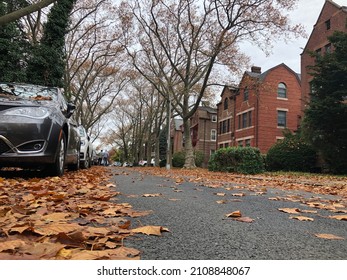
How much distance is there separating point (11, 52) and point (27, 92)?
13.1 m

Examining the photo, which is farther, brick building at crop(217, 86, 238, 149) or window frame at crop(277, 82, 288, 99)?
brick building at crop(217, 86, 238, 149)

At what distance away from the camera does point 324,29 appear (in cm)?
2741

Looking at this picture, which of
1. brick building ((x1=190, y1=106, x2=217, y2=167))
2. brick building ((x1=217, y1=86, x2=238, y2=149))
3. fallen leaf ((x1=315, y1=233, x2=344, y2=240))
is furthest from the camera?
brick building ((x1=190, y1=106, x2=217, y2=167))

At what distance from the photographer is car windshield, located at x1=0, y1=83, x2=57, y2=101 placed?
20.9 ft

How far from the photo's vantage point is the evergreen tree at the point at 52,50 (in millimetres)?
19375

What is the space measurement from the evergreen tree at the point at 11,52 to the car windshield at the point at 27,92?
1177 cm

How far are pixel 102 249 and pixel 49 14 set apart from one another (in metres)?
20.9

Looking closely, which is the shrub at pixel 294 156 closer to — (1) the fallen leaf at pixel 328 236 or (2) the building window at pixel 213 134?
(1) the fallen leaf at pixel 328 236

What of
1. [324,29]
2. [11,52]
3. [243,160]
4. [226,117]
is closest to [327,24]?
[324,29]

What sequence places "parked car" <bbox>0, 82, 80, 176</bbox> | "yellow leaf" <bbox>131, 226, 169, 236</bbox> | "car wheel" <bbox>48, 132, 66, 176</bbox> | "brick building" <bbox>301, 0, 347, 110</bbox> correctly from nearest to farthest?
"yellow leaf" <bbox>131, 226, 169, 236</bbox>
"parked car" <bbox>0, 82, 80, 176</bbox>
"car wheel" <bbox>48, 132, 66, 176</bbox>
"brick building" <bbox>301, 0, 347, 110</bbox>

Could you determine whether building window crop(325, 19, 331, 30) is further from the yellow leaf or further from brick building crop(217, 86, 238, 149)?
the yellow leaf

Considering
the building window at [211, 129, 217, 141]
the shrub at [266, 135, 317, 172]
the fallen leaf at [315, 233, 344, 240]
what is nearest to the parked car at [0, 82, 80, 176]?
the fallen leaf at [315, 233, 344, 240]

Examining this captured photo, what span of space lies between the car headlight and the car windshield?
658 mm
